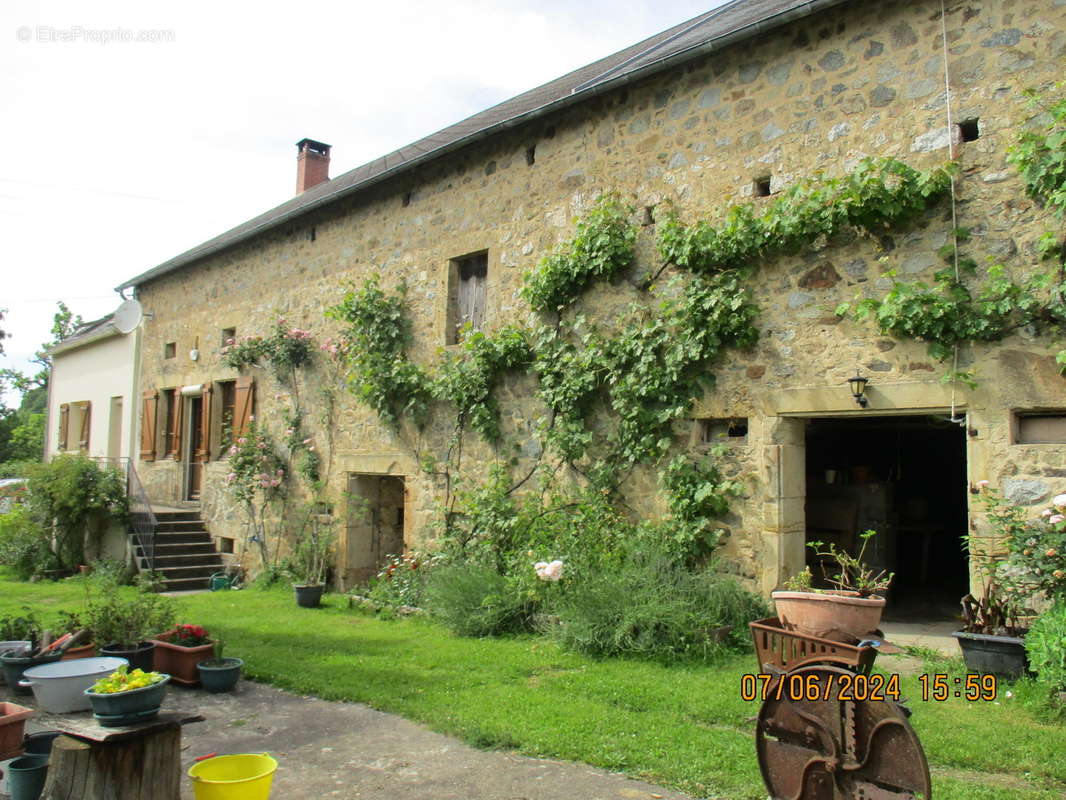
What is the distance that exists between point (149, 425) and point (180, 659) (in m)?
10.2

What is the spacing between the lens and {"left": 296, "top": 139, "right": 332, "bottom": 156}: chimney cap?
16.9 meters

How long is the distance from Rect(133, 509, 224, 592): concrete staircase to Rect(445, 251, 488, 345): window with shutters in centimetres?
565

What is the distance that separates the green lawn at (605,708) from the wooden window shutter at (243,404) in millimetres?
5136

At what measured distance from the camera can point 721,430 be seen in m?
6.75

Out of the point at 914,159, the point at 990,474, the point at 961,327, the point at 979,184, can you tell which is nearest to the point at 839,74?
the point at 914,159

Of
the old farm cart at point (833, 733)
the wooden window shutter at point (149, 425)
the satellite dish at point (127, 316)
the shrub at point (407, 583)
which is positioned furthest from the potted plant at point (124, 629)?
the satellite dish at point (127, 316)

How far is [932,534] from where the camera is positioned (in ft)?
30.1

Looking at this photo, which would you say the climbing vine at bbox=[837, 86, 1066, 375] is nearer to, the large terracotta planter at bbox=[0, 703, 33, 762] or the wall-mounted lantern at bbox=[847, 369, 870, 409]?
the wall-mounted lantern at bbox=[847, 369, 870, 409]

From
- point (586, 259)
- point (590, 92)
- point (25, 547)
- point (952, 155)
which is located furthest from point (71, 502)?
point (952, 155)

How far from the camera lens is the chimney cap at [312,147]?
16.9 metres

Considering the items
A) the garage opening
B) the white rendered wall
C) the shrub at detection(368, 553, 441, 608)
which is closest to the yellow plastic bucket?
the shrub at detection(368, 553, 441, 608)

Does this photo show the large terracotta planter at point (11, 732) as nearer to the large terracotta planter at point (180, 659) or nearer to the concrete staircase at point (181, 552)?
the large terracotta planter at point (180, 659)

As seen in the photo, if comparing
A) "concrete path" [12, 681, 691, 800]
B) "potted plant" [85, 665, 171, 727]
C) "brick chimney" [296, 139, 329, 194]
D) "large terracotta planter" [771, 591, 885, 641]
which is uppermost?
"brick chimney" [296, 139, 329, 194]

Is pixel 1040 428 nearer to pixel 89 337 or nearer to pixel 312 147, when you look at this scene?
pixel 312 147
